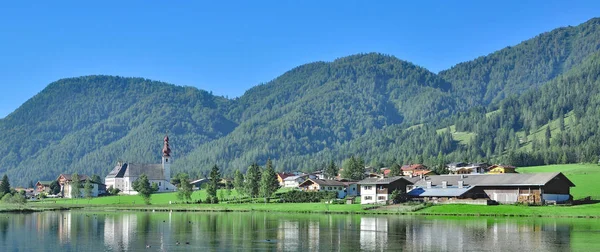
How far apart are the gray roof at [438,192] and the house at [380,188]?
95.1 inches

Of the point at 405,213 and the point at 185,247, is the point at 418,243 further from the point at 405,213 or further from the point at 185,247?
the point at 405,213

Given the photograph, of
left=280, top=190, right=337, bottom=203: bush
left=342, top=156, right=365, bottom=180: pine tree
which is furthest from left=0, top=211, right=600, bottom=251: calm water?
left=342, top=156, right=365, bottom=180: pine tree

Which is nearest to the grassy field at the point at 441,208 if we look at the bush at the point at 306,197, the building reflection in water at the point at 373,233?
the bush at the point at 306,197

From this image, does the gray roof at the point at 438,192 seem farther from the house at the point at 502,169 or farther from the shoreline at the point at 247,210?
the house at the point at 502,169

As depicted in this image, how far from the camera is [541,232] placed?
72812mm

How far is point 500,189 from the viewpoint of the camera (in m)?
122

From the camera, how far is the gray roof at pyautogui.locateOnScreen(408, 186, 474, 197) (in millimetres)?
122381

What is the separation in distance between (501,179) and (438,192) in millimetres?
11284

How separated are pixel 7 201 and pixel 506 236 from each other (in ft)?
409

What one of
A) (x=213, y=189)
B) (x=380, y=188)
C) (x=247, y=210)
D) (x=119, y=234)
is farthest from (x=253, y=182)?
(x=119, y=234)

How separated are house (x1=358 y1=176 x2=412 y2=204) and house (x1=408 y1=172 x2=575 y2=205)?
242 cm

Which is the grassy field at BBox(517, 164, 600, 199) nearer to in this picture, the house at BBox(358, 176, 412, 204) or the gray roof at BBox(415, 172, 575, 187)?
the gray roof at BBox(415, 172, 575, 187)

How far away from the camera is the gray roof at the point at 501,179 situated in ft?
384

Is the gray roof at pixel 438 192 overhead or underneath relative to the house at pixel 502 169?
underneath
